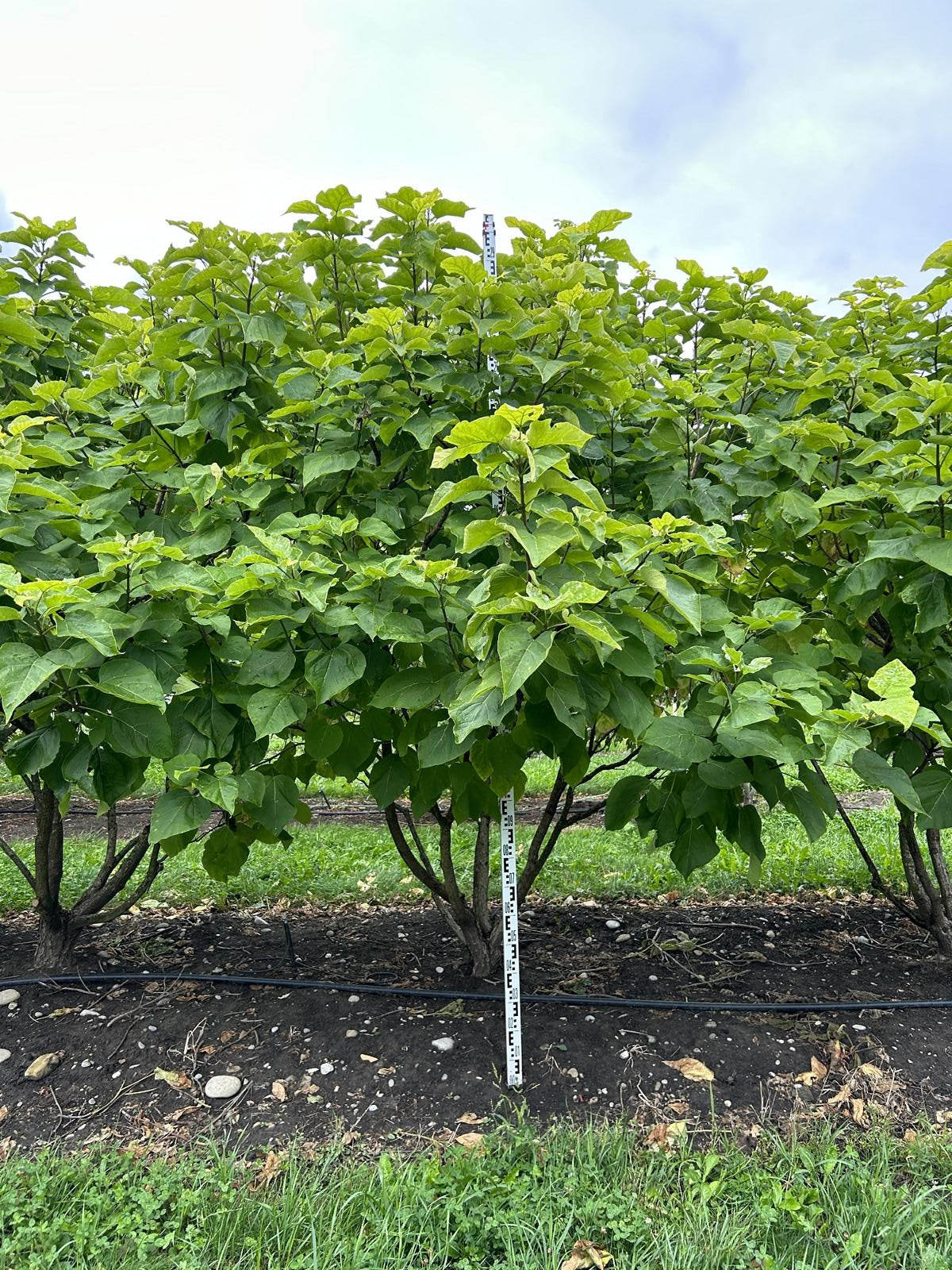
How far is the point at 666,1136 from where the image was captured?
2.32m

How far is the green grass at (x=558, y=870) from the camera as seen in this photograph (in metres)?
4.54

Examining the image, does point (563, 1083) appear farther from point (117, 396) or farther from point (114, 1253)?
point (117, 396)

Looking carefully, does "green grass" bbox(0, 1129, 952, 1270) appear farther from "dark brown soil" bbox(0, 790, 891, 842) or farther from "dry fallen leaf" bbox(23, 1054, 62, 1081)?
"dark brown soil" bbox(0, 790, 891, 842)

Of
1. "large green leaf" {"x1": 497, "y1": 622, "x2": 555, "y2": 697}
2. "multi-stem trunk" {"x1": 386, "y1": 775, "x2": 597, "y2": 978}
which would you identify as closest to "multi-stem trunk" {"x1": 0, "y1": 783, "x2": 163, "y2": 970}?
"multi-stem trunk" {"x1": 386, "y1": 775, "x2": 597, "y2": 978}

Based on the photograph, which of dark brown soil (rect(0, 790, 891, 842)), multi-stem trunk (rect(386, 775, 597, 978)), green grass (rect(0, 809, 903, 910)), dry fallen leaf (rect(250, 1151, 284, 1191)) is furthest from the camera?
dark brown soil (rect(0, 790, 891, 842))

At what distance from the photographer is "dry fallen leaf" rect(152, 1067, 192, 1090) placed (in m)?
2.62

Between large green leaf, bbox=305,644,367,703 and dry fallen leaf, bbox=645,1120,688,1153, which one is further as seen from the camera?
dry fallen leaf, bbox=645,1120,688,1153

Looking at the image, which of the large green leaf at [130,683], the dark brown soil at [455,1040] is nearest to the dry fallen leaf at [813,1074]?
the dark brown soil at [455,1040]

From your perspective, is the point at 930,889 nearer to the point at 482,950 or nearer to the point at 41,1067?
the point at 482,950

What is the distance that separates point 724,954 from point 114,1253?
8.19ft

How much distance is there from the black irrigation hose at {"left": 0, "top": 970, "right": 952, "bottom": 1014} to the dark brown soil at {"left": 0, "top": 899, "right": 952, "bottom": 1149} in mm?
32

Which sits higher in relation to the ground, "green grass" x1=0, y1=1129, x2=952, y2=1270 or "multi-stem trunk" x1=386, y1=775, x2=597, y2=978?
"multi-stem trunk" x1=386, y1=775, x2=597, y2=978

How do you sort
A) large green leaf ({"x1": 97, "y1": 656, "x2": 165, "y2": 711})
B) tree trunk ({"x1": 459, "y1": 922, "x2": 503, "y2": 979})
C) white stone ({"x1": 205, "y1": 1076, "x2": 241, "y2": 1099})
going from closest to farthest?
large green leaf ({"x1": 97, "y1": 656, "x2": 165, "y2": 711}) → white stone ({"x1": 205, "y1": 1076, "x2": 241, "y2": 1099}) → tree trunk ({"x1": 459, "y1": 922, "x2": 503, "y2": 979})

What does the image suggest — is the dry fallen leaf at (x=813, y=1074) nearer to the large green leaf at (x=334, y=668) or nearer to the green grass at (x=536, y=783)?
the large green leaf at (x=334, y=668)
